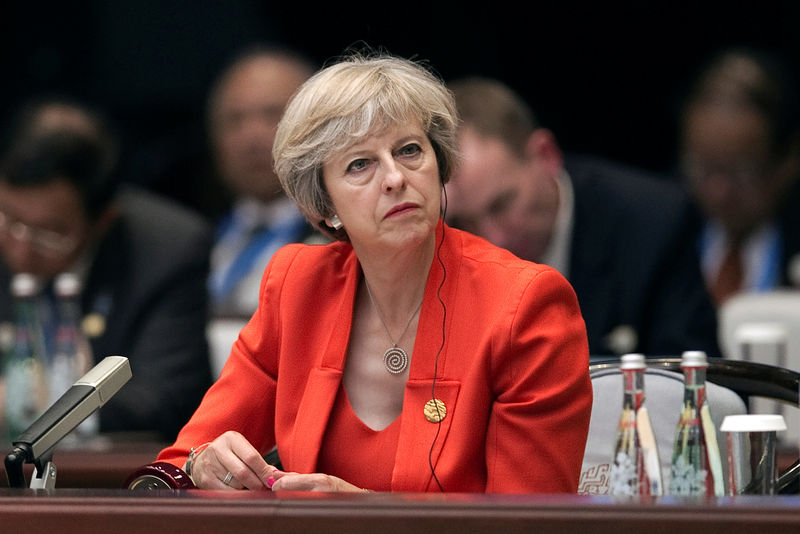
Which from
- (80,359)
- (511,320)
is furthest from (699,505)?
(80,359)

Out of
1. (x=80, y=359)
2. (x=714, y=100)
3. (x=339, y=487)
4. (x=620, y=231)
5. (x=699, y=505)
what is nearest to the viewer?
(x=699, y=505)

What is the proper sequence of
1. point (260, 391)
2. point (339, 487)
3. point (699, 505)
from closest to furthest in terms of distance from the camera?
point (699, 505) < point (339, 487) < point (260, 391)

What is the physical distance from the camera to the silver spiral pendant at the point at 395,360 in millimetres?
2045

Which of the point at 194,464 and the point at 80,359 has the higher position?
the point at 80,359

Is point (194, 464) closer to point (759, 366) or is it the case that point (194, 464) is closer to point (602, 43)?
point (759, 366)

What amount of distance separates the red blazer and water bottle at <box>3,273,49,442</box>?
1.21 m

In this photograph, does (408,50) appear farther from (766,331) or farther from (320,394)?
(320,394)

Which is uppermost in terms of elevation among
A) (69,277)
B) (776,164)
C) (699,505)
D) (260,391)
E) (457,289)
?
(776,164)

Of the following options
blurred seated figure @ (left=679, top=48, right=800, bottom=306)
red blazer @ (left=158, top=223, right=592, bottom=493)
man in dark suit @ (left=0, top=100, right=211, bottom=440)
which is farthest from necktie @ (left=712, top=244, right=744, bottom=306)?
red blazer @ (left=158, top=223, right=592, bottom=493)

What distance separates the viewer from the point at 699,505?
52.0 inches

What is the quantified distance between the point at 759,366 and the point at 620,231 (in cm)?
164

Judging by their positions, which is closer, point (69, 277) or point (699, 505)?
point (699, 505)

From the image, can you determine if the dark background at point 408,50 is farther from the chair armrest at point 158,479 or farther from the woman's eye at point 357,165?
the chair armrest at point 158,479

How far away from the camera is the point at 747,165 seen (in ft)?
17.6
